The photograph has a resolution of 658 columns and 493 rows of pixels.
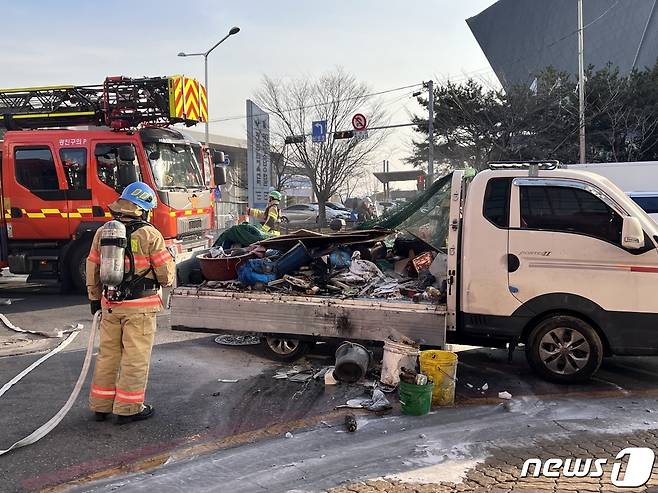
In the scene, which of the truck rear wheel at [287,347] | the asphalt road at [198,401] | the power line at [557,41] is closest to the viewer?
the asphalt road at [198,401]

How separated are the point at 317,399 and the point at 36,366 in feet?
10.9

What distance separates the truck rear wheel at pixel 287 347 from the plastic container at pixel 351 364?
31.9 inches

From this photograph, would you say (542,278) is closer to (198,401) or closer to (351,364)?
(351,364)

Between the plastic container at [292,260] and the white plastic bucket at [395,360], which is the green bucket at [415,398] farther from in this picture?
the plastic container at [292,260]

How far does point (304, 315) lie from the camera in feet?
19.8

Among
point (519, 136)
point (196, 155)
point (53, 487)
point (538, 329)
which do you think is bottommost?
point (53, 487)

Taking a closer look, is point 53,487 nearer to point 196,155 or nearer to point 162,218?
point 162,218

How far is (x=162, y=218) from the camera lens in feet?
32.8

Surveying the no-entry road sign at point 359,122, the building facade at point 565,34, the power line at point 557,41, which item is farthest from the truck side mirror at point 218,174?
the power line at point 557,41

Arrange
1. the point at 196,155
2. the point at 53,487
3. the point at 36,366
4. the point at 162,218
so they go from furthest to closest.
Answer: the point at 196,155 → the point at 162,218 → the point at 36,366 → the point at 53,487

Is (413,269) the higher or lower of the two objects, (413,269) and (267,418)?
the higher

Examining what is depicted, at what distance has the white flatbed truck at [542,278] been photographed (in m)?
5.22

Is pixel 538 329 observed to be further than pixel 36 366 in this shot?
No

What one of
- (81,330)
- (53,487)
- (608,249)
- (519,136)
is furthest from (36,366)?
(519,136)
